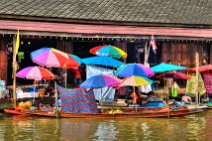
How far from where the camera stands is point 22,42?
74.5 ft

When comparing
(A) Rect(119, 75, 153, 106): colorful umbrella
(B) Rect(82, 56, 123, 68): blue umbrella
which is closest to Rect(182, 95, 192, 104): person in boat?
(A) Rect(119, 75, 153, 106): colorful umbrella

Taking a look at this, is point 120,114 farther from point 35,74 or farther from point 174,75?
point 174,75

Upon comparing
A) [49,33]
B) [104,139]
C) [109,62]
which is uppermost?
[49,33]

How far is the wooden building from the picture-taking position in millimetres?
21725

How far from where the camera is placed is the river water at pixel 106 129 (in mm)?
14445

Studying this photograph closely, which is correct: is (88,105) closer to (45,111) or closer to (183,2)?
(45,111)

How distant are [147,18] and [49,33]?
6.83m

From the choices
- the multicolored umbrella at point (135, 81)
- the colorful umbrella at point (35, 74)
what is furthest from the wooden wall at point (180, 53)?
the colorful umbrella at point (35, 74)

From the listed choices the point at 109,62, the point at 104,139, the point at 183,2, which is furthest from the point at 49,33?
the point at 183,2

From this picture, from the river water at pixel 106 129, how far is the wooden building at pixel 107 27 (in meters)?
5.09

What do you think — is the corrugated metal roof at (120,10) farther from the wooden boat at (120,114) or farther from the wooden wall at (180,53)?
the wooden boat at (120,114)

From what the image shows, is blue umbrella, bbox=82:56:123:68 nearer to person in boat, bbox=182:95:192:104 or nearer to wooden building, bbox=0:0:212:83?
wooden building, bbox=0:0:212:83

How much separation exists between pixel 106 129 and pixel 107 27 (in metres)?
9.03

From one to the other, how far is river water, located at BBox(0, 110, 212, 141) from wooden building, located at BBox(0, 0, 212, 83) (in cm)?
509
